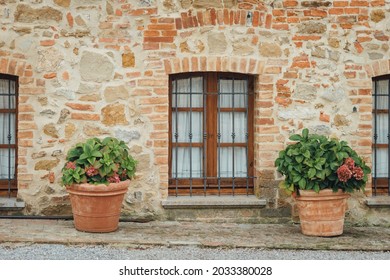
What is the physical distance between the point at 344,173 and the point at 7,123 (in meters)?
4.04

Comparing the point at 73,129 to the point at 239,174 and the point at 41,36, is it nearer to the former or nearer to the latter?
the point at 41,36

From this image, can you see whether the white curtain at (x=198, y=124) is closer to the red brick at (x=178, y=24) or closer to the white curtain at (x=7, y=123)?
the red brick at (x=178, y=24)

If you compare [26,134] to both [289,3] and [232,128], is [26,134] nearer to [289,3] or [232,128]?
[232,128]

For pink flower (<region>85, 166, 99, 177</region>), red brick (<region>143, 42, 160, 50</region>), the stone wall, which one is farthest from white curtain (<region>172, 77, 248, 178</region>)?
pink flower (<region>85, 166, 99, 177</region>)

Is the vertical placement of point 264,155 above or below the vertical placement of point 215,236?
above

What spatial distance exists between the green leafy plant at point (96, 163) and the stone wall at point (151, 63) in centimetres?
59

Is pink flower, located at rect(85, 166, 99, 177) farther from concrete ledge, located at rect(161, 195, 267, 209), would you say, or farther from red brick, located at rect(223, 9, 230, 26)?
red brick, located at rect(223, 9, 230, 26)

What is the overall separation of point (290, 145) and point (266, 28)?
1.51m

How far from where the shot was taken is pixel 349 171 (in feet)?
25.3

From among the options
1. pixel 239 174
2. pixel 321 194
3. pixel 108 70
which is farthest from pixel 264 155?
pixel 108 70

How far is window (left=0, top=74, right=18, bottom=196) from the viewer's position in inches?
350

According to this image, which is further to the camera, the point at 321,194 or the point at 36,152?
the point at 36,152

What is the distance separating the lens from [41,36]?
8.59 m

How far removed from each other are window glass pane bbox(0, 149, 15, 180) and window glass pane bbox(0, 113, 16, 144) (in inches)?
4.8
